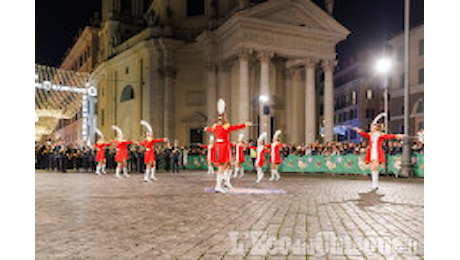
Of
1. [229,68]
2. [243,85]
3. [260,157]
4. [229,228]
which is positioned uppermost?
[229,68]

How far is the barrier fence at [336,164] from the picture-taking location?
18944mm

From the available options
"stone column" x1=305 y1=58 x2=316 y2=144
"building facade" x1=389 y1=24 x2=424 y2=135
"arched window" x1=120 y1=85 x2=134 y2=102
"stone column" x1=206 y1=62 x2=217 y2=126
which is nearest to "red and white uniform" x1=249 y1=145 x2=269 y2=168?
"stone column" x1=305 y1=58 x2=316 y2=144

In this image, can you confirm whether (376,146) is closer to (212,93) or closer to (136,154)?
(136,154)

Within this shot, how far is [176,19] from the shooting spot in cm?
4434

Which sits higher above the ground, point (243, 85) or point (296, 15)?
point (296, 15)

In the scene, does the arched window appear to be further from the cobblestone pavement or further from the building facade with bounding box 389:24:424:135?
the cobblestone pavement

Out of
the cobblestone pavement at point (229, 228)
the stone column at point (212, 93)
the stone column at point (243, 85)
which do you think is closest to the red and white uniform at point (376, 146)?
the cobblestone pavement at point (229, 228)

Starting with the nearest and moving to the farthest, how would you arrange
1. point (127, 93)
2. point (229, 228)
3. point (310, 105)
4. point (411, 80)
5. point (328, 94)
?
point (229, 228), point (310, 105), point (328, 94), point (411, 80), point (127, 93)

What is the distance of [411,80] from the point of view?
4728cm

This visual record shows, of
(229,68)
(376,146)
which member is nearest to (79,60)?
(229,68)

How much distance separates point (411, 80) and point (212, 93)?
2450 cm

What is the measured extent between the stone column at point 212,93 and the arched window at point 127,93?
12.1m
